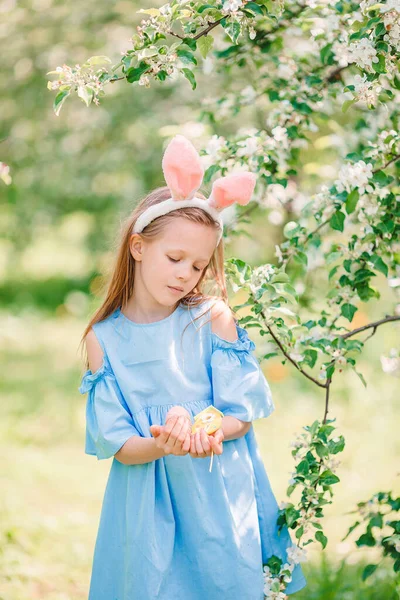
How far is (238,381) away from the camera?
1.98 metres

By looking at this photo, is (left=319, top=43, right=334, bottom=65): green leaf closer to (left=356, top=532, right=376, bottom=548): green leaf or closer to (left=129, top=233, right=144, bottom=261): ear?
(left=129, top=233, right=144, bottom=261): ear

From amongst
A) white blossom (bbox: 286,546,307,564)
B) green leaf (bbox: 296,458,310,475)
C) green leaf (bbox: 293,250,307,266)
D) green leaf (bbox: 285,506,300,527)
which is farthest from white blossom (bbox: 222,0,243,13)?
white blossom (bbox: 286,546,307,564)

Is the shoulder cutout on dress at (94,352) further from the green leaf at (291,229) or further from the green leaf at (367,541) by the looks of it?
the green leaf at (367,541)

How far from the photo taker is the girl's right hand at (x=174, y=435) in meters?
1.70

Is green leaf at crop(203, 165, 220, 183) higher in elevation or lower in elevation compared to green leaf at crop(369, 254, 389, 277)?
higher

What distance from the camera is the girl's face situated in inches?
75.3

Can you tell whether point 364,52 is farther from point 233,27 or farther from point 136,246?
point 136,246

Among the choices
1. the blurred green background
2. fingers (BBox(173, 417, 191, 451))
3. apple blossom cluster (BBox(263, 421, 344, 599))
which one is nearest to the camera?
fingers (BBox(173, 417, 191, 451))

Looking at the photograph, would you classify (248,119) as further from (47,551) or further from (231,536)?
(231,536)

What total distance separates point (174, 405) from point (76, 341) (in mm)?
4934

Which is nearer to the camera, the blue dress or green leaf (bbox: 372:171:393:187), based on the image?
the blue dress

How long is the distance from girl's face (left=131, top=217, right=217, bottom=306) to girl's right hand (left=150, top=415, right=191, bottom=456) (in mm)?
369

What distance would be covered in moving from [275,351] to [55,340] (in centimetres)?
492

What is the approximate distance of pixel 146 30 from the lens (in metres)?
1.83
